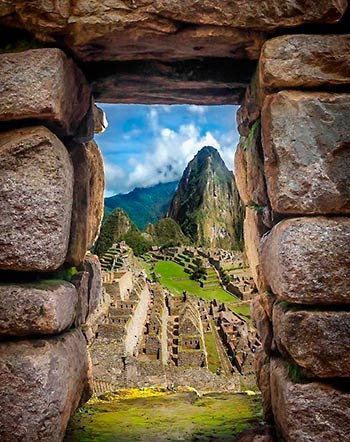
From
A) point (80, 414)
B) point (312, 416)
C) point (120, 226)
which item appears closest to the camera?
point (312, 416)

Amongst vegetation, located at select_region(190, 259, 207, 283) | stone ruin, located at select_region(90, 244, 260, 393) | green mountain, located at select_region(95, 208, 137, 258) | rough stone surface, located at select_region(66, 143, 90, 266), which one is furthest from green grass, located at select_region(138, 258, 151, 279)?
rough stone surface, located at select_region(66, 143, 90, 266)

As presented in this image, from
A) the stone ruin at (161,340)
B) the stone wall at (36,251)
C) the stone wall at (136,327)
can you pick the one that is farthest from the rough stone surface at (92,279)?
the stone wall at (136,327)

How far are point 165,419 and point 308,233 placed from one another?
221 cm

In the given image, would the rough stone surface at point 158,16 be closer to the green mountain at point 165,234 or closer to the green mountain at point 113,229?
the green mountain at point 113,229

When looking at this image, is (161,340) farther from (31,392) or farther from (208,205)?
(208,205)

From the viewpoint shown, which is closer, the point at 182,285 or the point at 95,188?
the point at 95,188

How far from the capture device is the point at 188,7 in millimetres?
2992

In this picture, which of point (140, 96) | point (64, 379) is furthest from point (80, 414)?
point (140, 96)

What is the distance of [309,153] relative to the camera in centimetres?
287

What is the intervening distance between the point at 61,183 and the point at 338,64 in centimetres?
217

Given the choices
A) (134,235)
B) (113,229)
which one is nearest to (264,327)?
(113,229)

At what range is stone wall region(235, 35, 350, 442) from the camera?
2.60 m

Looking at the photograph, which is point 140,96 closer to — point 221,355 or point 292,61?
point 292,61

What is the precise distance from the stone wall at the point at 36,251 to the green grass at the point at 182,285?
5816cm
